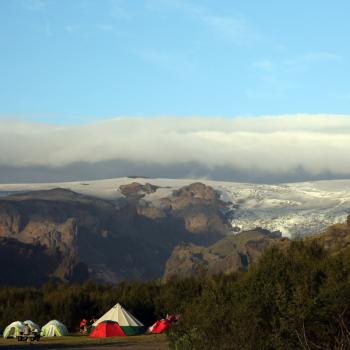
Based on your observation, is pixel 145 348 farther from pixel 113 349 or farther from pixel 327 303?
pixel 327 303

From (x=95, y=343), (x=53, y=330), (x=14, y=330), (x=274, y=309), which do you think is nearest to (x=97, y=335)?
(x=53, y=330)

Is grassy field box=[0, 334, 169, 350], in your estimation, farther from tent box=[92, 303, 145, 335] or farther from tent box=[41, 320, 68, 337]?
tent box=[92, 303, 145, 335]

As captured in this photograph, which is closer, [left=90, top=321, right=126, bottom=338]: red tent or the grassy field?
the grassy field

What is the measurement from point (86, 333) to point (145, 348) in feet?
96.4

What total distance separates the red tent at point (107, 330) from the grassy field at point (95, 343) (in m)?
2.20

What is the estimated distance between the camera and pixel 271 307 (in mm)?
51844

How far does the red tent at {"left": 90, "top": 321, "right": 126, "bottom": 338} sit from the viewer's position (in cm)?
9306

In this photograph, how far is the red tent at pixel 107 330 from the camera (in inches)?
3664

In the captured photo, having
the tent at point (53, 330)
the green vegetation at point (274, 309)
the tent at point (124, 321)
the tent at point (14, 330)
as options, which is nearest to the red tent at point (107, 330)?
the tent at point (124, 321)

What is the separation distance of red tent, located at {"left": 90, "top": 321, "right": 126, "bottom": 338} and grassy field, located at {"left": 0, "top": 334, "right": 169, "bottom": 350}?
2.20m

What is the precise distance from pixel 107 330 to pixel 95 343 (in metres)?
13.2

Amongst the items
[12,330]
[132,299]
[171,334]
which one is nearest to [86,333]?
[12,330]

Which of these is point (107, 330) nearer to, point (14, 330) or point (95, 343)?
point (14, 330)

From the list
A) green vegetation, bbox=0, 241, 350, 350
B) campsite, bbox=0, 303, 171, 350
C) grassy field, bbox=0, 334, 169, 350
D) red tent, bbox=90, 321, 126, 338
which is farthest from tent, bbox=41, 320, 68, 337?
green vegetation, bbox=0, 241, 350, 350
